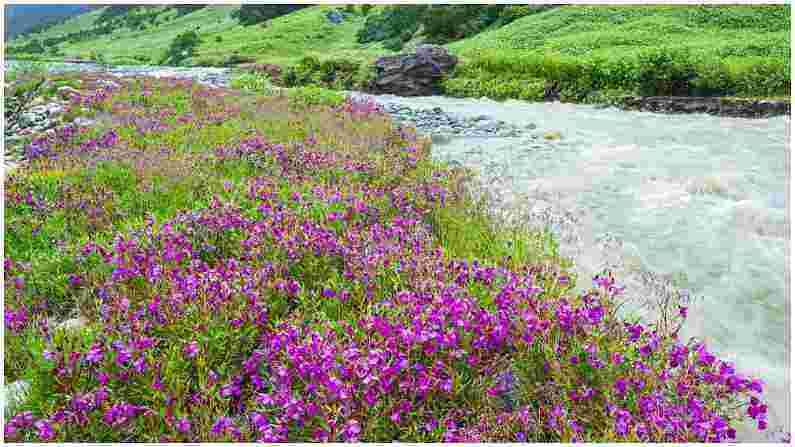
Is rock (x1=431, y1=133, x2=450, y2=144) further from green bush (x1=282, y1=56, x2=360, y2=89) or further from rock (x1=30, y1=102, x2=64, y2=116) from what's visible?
green bush (x1=282, y1=56, x2=360, y2=89)

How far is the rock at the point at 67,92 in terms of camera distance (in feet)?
50.5

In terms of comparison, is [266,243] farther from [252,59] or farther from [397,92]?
[252,59]

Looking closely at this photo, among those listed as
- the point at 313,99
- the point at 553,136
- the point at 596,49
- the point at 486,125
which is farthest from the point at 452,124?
the point at 596,49

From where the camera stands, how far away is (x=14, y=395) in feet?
11.6

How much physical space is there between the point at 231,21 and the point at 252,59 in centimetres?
5408

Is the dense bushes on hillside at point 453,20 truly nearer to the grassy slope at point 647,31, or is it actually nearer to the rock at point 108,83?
the grassy slope at point 647,31

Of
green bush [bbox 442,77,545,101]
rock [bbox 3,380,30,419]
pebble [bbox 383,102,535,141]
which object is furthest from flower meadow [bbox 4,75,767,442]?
green bush [bbox 442,77,545,101]

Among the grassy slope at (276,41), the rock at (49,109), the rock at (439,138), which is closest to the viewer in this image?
the rock at (49,109)

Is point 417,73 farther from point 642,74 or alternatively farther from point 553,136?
point 553,136

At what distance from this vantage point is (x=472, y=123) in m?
16.3

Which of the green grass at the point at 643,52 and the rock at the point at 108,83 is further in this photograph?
the green grass at the point at 643,52

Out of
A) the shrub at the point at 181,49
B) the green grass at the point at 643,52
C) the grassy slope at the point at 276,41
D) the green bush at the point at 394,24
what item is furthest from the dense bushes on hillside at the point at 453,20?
the shrub at the point at 181,49

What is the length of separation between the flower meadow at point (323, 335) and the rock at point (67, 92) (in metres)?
10.4

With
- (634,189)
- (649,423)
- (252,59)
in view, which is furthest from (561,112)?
(252,59)
